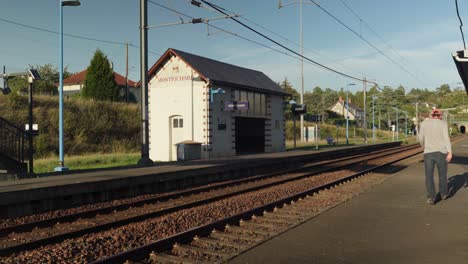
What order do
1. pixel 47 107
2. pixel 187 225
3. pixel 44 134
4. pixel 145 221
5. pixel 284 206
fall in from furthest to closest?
Result: pixel 47 107 < pixel 44 134 < pixel 284 206 < pixel 145 221 < pixel 187 225

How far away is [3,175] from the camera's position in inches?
544

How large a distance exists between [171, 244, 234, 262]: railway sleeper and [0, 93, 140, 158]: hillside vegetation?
24.2m

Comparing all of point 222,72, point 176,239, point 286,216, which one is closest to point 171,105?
point 222,72

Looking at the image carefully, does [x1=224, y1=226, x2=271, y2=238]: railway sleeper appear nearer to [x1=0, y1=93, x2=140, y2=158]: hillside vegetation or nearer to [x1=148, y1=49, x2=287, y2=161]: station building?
[x1=148, y1=49, x2=287, y2=161]: station building

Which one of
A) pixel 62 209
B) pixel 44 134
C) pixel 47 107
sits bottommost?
pixel 62 209

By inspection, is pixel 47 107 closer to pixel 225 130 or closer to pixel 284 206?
pixel 225 130

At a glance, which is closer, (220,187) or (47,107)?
(220,187)

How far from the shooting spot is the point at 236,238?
740 cm

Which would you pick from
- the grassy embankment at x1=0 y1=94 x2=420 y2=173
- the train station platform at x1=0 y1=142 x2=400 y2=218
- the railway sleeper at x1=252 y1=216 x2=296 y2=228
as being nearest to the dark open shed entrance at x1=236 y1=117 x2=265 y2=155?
the grassy embankment at x1=0 y1=94 x2=420 y2=173

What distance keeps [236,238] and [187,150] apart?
636 inches

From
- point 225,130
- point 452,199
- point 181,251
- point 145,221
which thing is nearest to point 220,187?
point 145,221

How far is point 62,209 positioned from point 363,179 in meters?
10.4

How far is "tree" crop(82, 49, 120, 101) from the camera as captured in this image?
142ft

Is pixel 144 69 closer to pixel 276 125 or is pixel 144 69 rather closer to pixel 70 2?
pixel 70 2
